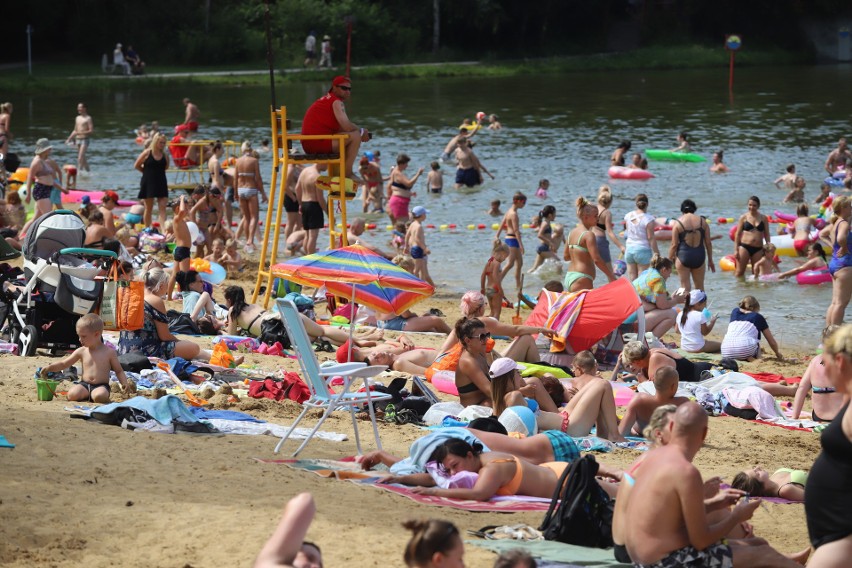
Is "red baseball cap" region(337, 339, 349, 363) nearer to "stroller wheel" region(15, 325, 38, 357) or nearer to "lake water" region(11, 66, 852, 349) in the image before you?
"stroller wheel" region(15, 325, 38, 357)

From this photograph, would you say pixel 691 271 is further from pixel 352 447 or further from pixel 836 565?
pixel 836 565

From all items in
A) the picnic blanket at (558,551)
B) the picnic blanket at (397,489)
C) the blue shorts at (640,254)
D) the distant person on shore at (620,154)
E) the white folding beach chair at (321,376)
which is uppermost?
the distant person on shore at (620,154)

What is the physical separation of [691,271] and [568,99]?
28757 millimetres

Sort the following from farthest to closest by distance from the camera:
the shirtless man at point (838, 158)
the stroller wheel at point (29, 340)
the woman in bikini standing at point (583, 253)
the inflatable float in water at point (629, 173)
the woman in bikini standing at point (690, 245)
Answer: the inflatable float in water at point (629, 173)
the shirtless man at point (838, 158)
the woman in bikini standing at point (690, 245)
the woman in bikini standing at point (583, 253)
the stroller wheel at point (29, 340)

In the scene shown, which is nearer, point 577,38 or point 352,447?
point 352,447

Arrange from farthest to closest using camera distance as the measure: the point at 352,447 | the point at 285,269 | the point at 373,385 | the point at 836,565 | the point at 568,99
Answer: the point at 568,99 < the point at 285,269 < the point at 373,385 < the point at 352,447 < the point at 836,565

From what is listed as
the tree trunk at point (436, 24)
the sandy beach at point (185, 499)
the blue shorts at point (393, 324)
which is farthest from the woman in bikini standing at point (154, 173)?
the tree trunk at point (436, 24)

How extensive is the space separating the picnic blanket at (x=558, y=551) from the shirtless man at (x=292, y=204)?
37.4 ft


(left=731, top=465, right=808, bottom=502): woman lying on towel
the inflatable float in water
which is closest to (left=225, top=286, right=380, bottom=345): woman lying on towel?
(left=731, top=465, right=808, bottom=502): woman lying on towel

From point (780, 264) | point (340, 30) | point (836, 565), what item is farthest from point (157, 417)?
point (340, 30)

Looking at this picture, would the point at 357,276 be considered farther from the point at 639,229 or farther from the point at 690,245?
the point at 639,229

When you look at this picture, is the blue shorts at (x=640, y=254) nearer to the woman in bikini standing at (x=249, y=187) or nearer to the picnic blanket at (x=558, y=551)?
the woman in bikini standing at (x=249, y=187)

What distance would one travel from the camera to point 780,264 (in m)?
16.8

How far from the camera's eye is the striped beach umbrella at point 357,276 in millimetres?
9953
